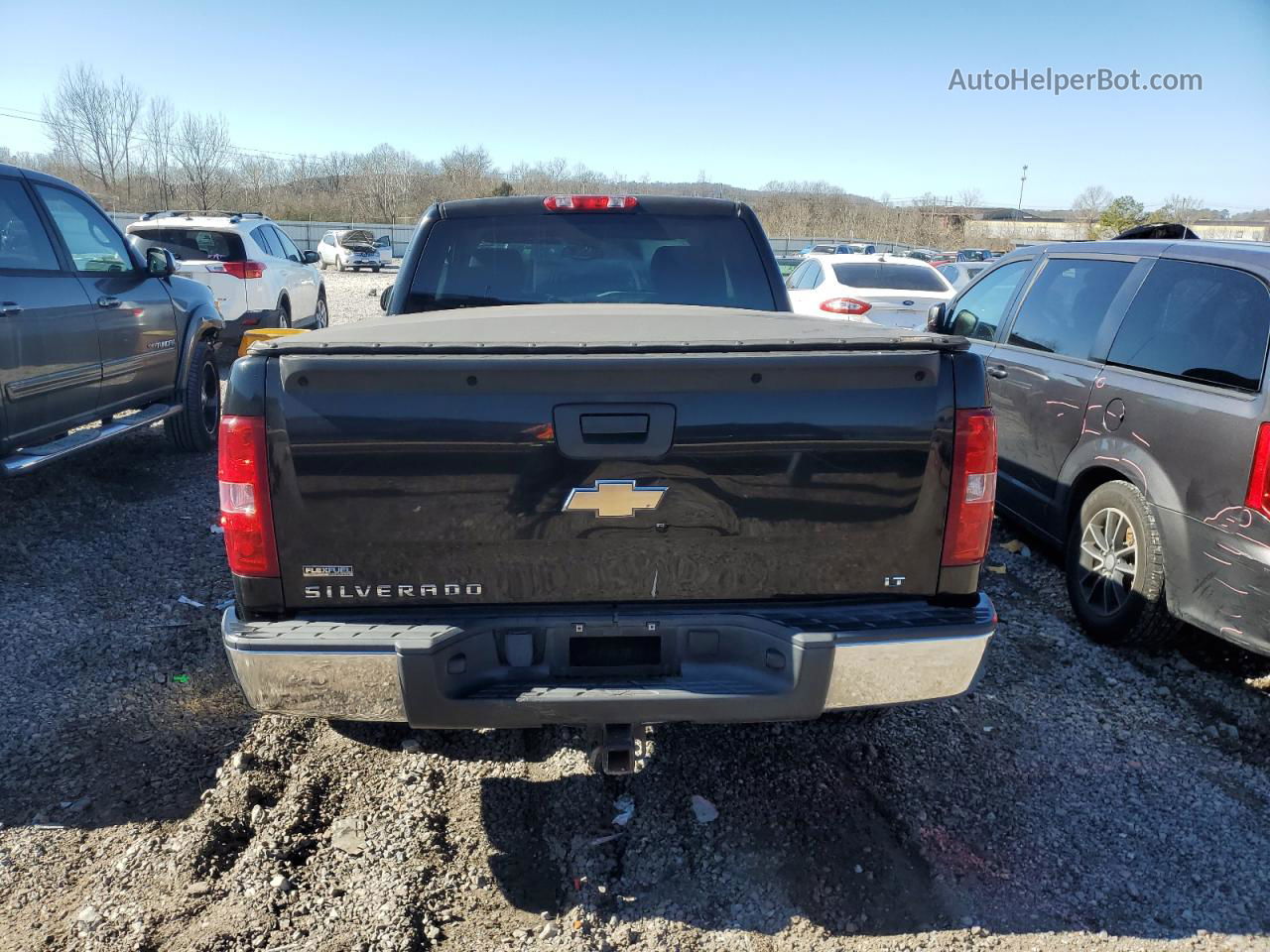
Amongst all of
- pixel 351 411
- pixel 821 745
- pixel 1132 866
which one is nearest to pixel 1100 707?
pixel 1132 866

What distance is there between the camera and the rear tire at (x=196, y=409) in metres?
7.52

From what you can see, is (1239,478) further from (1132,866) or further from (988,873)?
(988,873)

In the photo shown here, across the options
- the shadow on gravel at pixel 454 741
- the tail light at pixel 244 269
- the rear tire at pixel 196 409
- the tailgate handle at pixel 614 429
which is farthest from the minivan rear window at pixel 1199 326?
the tail light at pixel 244 269

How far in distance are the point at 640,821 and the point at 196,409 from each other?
625 centimetres

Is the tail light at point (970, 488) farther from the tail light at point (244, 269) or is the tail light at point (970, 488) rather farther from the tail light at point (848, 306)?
the tail light at point (244, 269)

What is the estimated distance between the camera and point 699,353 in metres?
2.40

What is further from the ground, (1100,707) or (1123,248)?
(1123,248)

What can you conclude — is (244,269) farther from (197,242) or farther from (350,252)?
(350,252)

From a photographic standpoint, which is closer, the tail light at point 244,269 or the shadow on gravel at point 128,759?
the shadow on gravel at point 128,759

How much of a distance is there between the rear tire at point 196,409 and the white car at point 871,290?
6.63 m

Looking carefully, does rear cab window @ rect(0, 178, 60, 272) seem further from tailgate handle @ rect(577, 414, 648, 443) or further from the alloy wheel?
the alloy wheel

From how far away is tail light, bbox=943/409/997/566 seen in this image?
243cm

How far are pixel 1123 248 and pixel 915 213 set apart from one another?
66.6 metres

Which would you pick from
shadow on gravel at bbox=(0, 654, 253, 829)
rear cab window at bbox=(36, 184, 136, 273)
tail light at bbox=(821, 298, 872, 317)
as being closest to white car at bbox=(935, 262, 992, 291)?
tail light at bbox=(821, 298, 872, 317)
